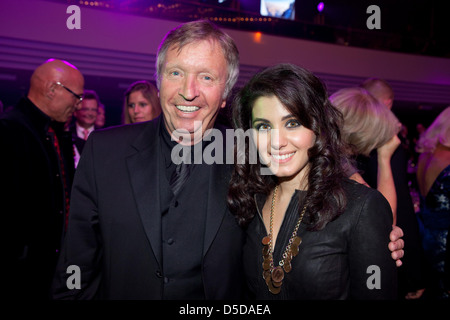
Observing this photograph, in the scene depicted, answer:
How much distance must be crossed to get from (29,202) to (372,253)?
228cm

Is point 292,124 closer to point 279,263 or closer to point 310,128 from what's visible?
point 310,128

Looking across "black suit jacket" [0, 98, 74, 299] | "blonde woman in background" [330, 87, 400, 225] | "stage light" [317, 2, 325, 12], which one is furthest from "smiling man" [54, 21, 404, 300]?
"stage light" [317, 2, 325, 12]

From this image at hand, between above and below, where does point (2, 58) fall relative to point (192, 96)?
above

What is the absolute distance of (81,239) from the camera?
4.83 feet


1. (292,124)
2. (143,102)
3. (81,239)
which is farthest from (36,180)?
(292,124)

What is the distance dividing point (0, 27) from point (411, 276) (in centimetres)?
634

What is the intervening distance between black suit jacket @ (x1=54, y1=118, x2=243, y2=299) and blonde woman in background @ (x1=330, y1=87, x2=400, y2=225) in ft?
3.21

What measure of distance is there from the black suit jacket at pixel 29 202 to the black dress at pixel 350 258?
5.98ft

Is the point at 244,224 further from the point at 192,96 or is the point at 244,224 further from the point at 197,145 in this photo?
the point at 192,96

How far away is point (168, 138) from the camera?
5.31 feet

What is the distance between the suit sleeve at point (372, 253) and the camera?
1.19 metres

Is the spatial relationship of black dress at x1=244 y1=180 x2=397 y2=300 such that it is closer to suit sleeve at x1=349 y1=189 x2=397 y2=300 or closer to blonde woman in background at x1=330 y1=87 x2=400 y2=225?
suit sleeve at x1=349 y1=189 x2=397 y2=300

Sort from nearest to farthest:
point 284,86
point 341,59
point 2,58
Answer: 1. point 284,86
2. point 2,58
3. point 341,59
